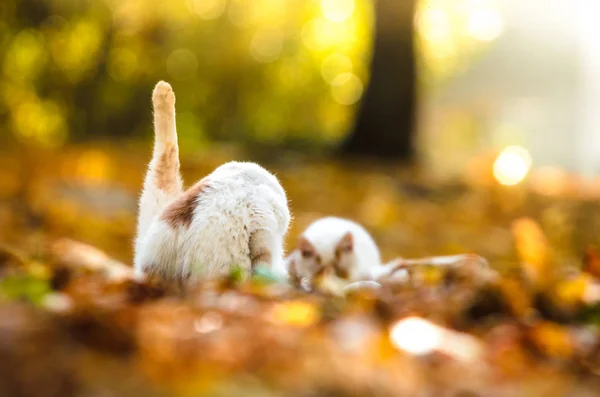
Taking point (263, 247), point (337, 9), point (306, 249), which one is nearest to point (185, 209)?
point (263, 247)

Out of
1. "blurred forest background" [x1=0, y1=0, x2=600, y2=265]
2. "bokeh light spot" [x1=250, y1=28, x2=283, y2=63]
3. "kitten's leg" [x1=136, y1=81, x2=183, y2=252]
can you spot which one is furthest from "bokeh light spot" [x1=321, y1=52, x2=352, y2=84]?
"kitten's leg" [x1=136, y1=81, x2=183, y2=252]

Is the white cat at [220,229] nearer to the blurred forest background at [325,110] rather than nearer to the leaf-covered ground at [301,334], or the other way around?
the leaf-covered ground at [301,334]

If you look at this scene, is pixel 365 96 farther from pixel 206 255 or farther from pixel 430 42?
pixel 430 42

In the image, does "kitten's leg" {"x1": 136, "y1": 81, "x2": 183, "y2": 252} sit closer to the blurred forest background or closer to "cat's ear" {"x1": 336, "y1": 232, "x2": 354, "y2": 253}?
"cat's ear" {"x1": 336, "y1": 232, "x2": 354, "y2": 253}

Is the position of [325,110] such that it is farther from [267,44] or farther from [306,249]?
[306,249]

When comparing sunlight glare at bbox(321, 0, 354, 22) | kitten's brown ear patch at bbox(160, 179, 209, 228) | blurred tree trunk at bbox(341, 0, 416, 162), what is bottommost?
kitten's brown ear patch at bbox(160, 179, 209, 228)
